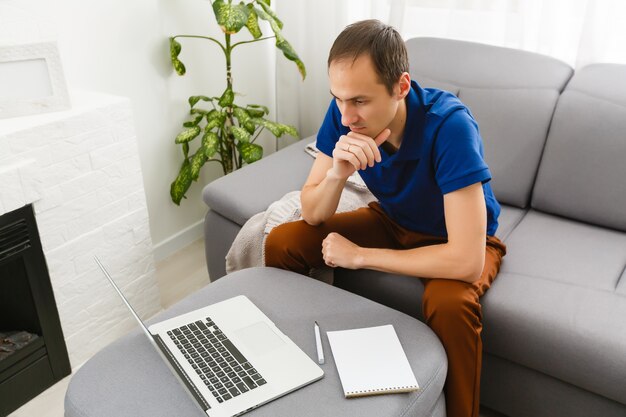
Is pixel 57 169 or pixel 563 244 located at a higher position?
pixel 57 169

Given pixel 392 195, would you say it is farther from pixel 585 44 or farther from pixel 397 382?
pixel 585 44

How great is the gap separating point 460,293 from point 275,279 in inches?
19.2

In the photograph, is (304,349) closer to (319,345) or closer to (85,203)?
(319,345)

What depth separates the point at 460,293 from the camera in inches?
54.9

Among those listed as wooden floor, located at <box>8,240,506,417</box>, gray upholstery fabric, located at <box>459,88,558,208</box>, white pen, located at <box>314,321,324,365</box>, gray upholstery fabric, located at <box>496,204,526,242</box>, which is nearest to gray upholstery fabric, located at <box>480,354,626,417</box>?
gray upholstery fabric, located at <box>496,204,526,242</box>

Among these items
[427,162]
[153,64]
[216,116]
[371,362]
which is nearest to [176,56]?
[153,64]

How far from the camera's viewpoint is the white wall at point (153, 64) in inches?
75.7

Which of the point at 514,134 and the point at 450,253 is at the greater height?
the point at 514,134

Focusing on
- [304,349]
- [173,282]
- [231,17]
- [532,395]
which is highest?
[231,17]

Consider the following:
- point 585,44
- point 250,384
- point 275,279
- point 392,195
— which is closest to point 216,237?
point 275,279

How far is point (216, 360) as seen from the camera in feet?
4.14

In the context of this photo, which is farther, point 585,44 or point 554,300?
point 585,44

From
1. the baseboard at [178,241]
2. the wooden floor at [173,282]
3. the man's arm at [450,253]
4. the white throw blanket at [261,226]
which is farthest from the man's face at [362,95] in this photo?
the baseboard at [178,241]

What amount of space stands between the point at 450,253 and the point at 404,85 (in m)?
0.41
